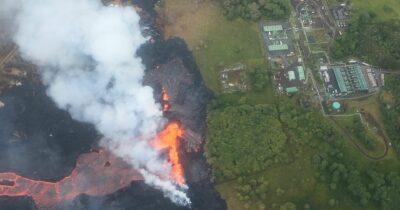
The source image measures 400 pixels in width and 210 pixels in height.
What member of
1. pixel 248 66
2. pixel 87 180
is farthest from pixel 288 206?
pixel 87 180

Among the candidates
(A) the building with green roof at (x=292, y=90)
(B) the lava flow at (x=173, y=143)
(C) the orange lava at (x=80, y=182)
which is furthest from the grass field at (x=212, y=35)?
(C) the orange lava at (x=80, y=182)

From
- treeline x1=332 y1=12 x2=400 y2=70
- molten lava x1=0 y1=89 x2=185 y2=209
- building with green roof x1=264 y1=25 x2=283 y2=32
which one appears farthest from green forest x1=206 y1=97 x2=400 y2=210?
building with green roof x1=264 y1=25 x2=283 y2=32

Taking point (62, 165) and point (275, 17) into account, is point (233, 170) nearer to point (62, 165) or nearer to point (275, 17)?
point (62, 165)

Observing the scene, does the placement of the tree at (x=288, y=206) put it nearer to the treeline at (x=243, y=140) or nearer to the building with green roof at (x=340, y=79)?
the treeline at (x=243, y=140)

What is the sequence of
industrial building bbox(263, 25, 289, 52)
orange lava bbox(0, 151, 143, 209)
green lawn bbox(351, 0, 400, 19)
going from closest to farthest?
orange lava bbox(0, 151, 143, 209)
industrial building bbox(263, 25, 289, 52)
green lawn bbox(351, 0, 400, 19)

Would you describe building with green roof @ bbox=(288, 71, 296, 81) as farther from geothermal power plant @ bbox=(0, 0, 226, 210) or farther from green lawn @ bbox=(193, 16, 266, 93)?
geothermal power plant @ bbox=(0, 0, 226, 210)

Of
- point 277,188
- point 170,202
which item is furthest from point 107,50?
point 277,188

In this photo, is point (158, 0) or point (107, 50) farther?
point (158, 0)
